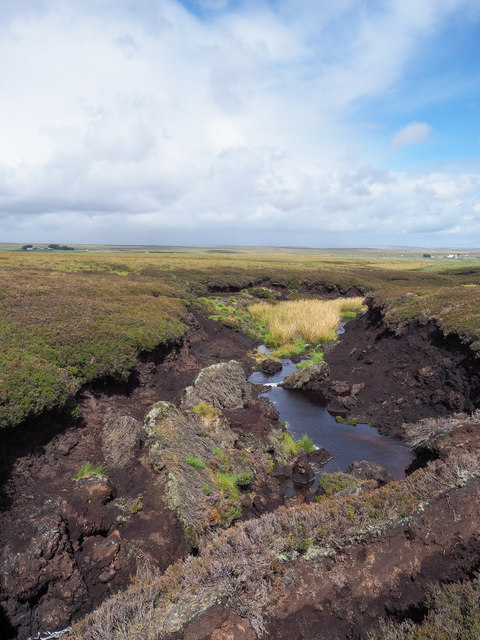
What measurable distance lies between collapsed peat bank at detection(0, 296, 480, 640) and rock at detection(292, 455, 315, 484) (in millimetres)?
1208

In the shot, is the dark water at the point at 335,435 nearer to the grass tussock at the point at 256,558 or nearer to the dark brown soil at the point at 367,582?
the grass tussock at the point at 256,558

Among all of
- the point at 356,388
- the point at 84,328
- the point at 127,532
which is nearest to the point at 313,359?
the point at 356,388

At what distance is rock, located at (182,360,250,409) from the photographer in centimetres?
1570

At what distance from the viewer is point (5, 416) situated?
9633mm

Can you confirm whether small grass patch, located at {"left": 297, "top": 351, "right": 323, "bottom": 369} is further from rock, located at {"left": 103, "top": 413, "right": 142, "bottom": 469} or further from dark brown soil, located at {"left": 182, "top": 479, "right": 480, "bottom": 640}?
dark brown soil, located at {"left": 182, "top": 479, "right": 480, "bottom": 640}

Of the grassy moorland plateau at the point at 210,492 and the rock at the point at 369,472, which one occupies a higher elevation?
the grassy moorland plateau at the point at 210,492

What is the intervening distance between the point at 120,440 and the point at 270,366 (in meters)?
15.6

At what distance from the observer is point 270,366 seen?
25.8m

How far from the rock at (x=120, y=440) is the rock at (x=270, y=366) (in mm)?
14454

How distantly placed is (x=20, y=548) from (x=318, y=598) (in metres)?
6.44

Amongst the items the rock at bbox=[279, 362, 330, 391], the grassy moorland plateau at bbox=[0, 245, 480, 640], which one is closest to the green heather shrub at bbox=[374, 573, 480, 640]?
the grassy moorland plateau at bbox=[0, 245, 480, 640]

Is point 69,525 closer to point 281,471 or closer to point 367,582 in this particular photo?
point 367,582

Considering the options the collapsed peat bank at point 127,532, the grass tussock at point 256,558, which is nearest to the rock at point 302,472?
the collapsed peat bank at point 127,532

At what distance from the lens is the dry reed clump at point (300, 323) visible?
108ft
